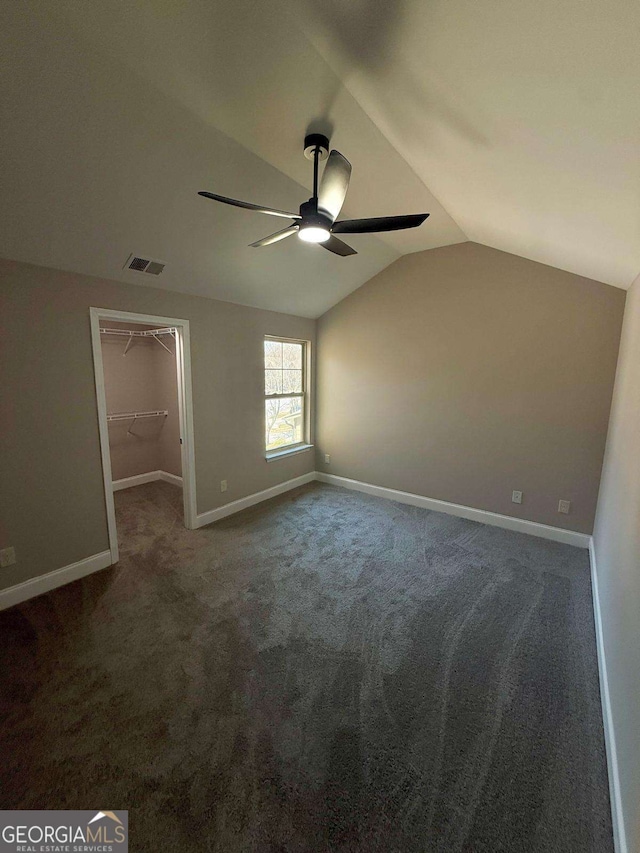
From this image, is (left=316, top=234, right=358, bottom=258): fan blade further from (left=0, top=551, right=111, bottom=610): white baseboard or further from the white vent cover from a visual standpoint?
(left=0, top=551, right=111, bottom=610): white baseboard

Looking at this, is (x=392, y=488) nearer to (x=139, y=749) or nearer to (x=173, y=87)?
(x=139, y=749)

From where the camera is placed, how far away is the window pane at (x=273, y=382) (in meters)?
4.34

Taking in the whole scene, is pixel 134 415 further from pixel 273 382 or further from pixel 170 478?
pixel 273 382

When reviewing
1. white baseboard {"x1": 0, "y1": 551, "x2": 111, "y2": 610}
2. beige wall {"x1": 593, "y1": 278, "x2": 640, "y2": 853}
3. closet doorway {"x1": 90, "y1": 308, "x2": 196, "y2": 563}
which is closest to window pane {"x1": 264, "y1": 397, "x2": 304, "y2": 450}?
closet doorway {"x1": 90, "y1": 308, "x2": 196, "y2": 563}

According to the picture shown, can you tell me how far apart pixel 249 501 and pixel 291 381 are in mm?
1700

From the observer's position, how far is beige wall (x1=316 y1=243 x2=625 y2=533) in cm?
313

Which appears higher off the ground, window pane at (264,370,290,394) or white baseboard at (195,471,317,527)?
window pane at (264,370,290,394)

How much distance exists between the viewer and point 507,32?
85 centimetres

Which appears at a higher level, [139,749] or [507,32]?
[507,32]

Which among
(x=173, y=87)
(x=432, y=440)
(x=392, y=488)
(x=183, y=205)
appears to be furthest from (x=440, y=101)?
(x=392, y=488)

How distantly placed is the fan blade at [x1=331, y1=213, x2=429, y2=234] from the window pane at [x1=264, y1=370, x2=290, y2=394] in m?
2.59

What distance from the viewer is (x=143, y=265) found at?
8.69 feet

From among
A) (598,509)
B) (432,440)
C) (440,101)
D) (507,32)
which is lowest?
(598,509)

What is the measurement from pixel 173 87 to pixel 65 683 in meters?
2.94
